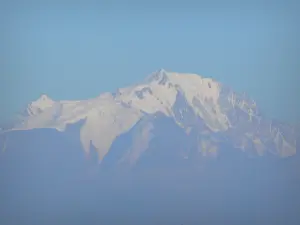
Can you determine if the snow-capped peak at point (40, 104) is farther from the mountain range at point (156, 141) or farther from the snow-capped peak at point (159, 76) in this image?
the snow-capped peak at point (159, 76)

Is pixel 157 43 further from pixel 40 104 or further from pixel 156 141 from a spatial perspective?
pixel 40 104

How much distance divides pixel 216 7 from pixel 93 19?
29.2 inches

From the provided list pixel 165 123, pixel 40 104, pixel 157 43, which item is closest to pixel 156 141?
pixel 165 123

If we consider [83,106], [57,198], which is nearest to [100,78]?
[83,106]

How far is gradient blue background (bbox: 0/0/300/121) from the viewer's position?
2.67m

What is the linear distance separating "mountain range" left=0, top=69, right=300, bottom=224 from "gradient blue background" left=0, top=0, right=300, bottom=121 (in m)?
0.09

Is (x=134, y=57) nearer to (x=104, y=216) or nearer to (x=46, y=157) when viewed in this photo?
(x=46, y=157)

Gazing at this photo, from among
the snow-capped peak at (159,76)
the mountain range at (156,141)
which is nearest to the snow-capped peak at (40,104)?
the mountain range at (156,141)

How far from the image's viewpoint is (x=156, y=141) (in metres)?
2.70

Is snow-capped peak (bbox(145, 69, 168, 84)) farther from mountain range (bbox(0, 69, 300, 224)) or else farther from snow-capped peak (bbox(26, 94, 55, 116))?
snow-capped peak (bbox(26, 94, 55, 116))

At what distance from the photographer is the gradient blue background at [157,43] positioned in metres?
2.67

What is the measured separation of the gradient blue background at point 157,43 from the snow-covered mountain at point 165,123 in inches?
2.7

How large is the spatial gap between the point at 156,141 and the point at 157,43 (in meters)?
0.59

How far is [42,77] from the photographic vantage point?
2.65 meters
